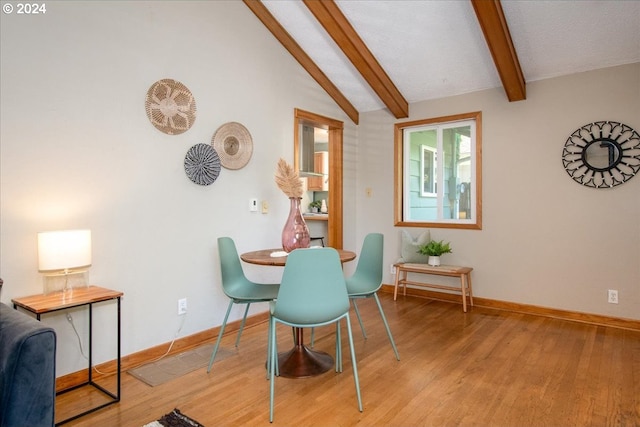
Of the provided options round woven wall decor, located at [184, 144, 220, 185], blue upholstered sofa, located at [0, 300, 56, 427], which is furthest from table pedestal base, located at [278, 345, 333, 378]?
round woven wall decor, located at [184, 144, 220, 185]

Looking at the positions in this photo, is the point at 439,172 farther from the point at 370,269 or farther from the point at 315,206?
the point at 315,206

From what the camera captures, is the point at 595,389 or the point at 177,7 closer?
the point at 595,389

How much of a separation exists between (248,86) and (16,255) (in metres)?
2.24

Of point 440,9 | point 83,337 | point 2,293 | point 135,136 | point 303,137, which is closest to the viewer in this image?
point 2,293

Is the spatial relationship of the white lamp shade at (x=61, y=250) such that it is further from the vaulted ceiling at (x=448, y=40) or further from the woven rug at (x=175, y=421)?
the vaulted ceiling at (x=448, y=40)

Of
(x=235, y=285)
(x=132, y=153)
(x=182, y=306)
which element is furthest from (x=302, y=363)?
(x=132, y=153)

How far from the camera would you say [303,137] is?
5109 millimetres

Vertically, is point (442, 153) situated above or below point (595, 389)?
above

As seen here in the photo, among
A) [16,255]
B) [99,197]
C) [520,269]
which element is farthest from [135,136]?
[520,269]

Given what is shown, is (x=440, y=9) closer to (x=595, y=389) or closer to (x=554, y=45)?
(x=554, y=45)

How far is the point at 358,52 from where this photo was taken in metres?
3.74

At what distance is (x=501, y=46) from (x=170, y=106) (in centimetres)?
275

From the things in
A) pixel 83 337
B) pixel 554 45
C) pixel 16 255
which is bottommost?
pixel 83 337

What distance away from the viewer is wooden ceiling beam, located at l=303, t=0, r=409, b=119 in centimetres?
336
